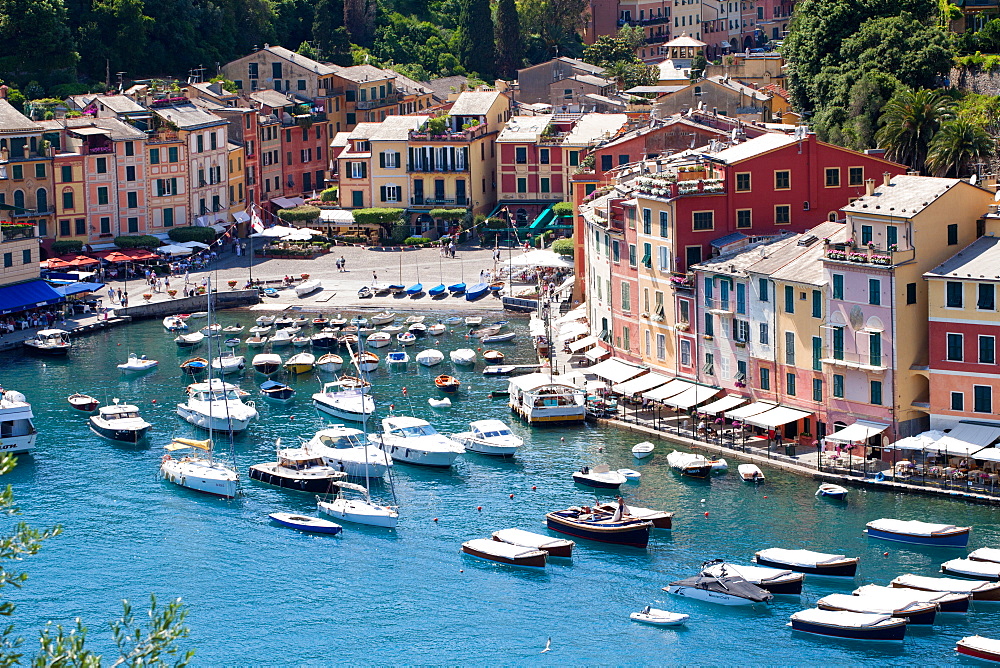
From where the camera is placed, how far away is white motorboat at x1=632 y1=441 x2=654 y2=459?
93.5 m

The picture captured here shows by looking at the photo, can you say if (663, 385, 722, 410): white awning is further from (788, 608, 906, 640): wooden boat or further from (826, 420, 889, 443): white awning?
(788, 608, 906, 640): wooden boat

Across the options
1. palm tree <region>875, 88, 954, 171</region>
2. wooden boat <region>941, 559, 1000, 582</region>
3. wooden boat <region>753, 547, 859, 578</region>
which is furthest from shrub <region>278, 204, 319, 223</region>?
wooden boat <region>941, 559, 1000, 582</region>

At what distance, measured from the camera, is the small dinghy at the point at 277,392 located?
109344 mm

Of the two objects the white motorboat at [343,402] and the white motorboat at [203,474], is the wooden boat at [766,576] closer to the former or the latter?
the white motorboat at [203,474]

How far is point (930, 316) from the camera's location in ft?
288

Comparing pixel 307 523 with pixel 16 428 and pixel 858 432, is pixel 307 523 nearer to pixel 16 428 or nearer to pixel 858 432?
pixel 16 428

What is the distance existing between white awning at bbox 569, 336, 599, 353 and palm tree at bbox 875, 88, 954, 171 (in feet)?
70.8

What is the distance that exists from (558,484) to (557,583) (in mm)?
13332

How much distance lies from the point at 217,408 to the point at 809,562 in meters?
40.3

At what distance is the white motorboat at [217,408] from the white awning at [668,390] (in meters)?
23.0

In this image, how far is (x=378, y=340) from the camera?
4850 inches

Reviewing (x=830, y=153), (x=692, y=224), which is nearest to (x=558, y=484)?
(x=692, y=224)

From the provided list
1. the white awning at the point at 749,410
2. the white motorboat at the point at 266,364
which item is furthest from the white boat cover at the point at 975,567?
the white motorboat at the point at 266,364

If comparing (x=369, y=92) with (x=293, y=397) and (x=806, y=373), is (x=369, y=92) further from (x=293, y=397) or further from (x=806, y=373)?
(x=806, y=373)
